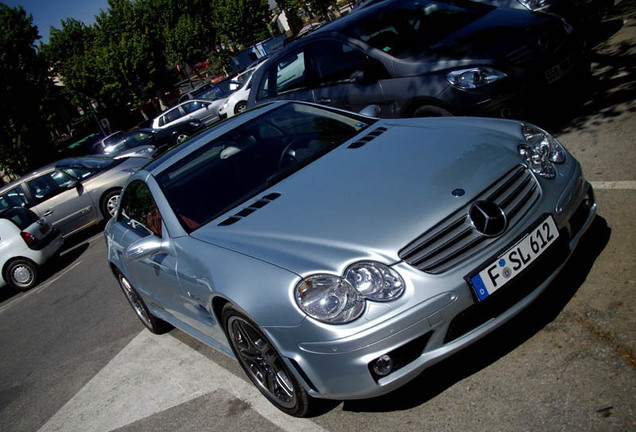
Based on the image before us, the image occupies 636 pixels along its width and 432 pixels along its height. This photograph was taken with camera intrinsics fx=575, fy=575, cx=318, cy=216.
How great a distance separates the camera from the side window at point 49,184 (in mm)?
12164

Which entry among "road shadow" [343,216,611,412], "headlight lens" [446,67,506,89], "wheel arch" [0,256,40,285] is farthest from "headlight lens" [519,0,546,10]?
"wheel arch" [0,256,40,285]

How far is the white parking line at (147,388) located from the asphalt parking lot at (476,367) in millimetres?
13

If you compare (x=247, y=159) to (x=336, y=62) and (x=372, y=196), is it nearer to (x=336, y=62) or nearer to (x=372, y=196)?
(x=372, y=196)

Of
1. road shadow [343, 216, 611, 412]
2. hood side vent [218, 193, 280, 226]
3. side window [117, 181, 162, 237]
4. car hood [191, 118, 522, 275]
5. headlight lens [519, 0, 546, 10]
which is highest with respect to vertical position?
side window [117, 181, 162, 237]

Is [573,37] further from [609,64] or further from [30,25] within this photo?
[30,25]

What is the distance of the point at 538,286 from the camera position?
2.93 meters

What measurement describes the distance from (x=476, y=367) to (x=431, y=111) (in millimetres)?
3603

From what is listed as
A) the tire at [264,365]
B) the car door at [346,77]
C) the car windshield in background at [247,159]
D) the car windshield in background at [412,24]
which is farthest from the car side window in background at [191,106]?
the tire at [264,365]

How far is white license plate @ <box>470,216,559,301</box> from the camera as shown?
2717 millimetres

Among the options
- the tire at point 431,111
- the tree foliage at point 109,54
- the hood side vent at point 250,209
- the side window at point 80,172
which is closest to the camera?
the hood side vent at point 250,209

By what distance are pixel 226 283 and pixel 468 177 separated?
1.42 meters

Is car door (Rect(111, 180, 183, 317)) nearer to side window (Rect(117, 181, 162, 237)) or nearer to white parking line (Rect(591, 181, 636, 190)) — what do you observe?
side window (Rect(117, 181, 162, 237))

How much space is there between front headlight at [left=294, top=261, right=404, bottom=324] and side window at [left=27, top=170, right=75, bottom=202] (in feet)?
35.7

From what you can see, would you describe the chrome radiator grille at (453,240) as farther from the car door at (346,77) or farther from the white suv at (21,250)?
the white suv at (21,250)
